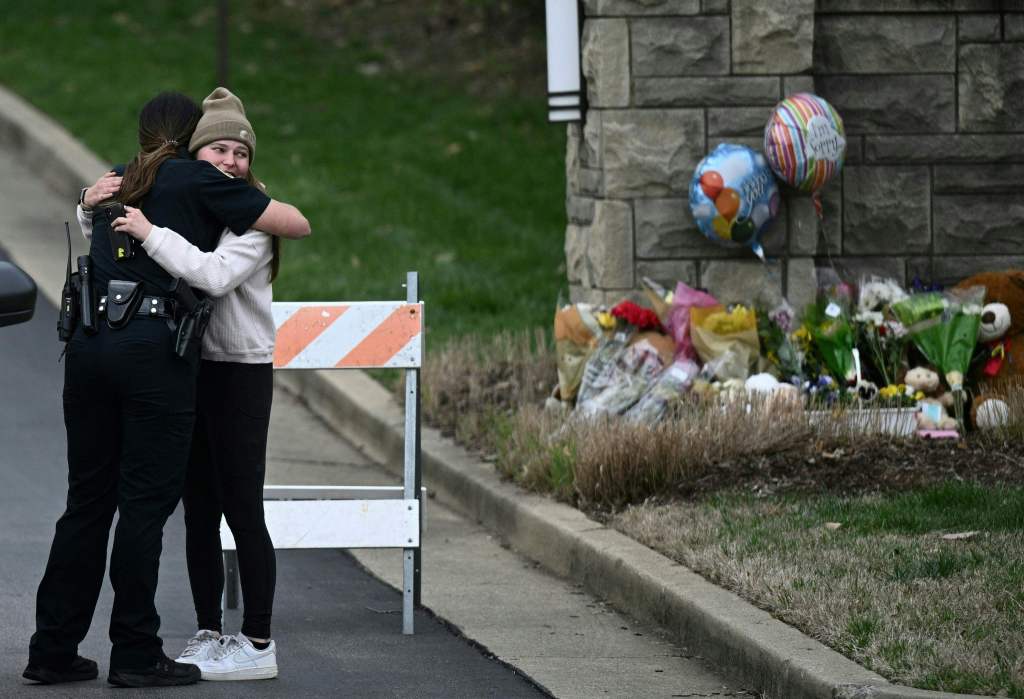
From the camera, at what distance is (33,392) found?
9.91m

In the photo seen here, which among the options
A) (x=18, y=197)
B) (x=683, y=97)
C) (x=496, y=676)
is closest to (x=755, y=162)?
(x=683, y=97)

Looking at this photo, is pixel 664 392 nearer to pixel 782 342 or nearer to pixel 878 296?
pixel 782 342

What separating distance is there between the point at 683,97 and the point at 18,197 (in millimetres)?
8047

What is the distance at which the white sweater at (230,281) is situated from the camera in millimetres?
4906

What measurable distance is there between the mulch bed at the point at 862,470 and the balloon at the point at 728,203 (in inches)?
54.4

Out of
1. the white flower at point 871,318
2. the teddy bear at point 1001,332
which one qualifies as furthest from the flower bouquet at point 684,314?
the teddy bear at point 1001,332

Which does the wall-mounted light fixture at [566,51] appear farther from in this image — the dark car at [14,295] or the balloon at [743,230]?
the dark car at [14,295]

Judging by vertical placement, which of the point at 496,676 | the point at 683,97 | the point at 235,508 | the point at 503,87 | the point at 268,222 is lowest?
the point at 496,676

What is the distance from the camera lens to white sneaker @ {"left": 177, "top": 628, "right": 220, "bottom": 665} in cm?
526

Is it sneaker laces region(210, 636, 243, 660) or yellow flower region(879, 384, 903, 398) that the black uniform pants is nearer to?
sneaker laces region(210, 636, 243, 660)

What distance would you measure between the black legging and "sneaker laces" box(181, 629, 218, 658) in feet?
0.18

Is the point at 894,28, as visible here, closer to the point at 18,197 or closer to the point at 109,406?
the point at 109,406

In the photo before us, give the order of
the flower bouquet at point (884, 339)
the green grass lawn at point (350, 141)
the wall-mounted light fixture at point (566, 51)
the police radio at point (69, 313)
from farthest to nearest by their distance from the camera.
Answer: the green grass lawn at point (350, 141), the wall-mounted light fixture at point (566, 51), the flower bouquet at point (884, 339), the police radio at point (69, 313)

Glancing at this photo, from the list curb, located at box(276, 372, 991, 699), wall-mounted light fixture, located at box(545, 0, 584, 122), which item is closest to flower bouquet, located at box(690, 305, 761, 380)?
curb, located at box(276, 372, 991, 699)
